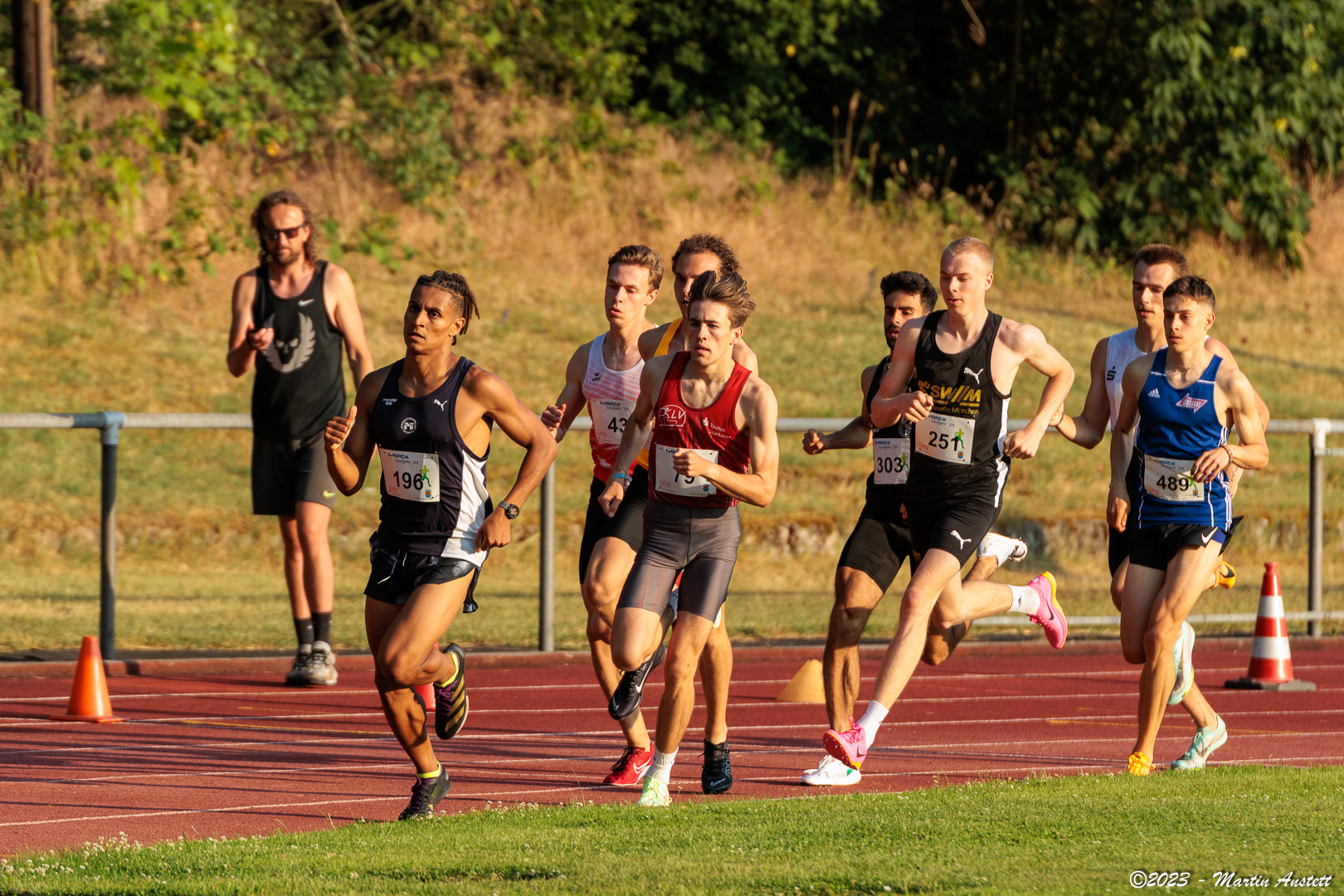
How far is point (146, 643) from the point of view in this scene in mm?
12148

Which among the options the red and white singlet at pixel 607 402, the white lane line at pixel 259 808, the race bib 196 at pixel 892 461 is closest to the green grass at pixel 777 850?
the white lane line at pixel 259 808

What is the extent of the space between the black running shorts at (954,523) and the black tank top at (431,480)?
2074 millimetres

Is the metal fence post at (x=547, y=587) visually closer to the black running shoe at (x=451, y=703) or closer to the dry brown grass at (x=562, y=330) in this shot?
the dry brown grass at (x=562, y=330)

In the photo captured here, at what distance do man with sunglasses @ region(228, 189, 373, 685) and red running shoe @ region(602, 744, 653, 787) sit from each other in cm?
318

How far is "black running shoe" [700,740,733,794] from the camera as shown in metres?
7.42

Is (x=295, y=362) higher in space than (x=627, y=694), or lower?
higher

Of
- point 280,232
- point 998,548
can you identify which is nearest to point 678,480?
point 998,548

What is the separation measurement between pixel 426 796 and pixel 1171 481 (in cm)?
337

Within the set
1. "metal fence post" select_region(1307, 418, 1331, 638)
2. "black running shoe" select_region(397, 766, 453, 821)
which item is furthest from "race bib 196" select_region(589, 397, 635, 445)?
"metal fence post" select_region(1307, 418, 1331, 638)

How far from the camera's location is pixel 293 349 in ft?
33.9

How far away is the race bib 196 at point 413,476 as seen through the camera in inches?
264

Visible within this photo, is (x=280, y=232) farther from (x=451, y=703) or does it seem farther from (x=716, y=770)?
(x=716, y=770)

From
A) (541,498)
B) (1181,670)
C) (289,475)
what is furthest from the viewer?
(541,498)

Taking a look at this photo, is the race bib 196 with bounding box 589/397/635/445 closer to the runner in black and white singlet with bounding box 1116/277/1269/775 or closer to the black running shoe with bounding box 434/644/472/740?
the black running shoe with bounding box 434/644/472/740
